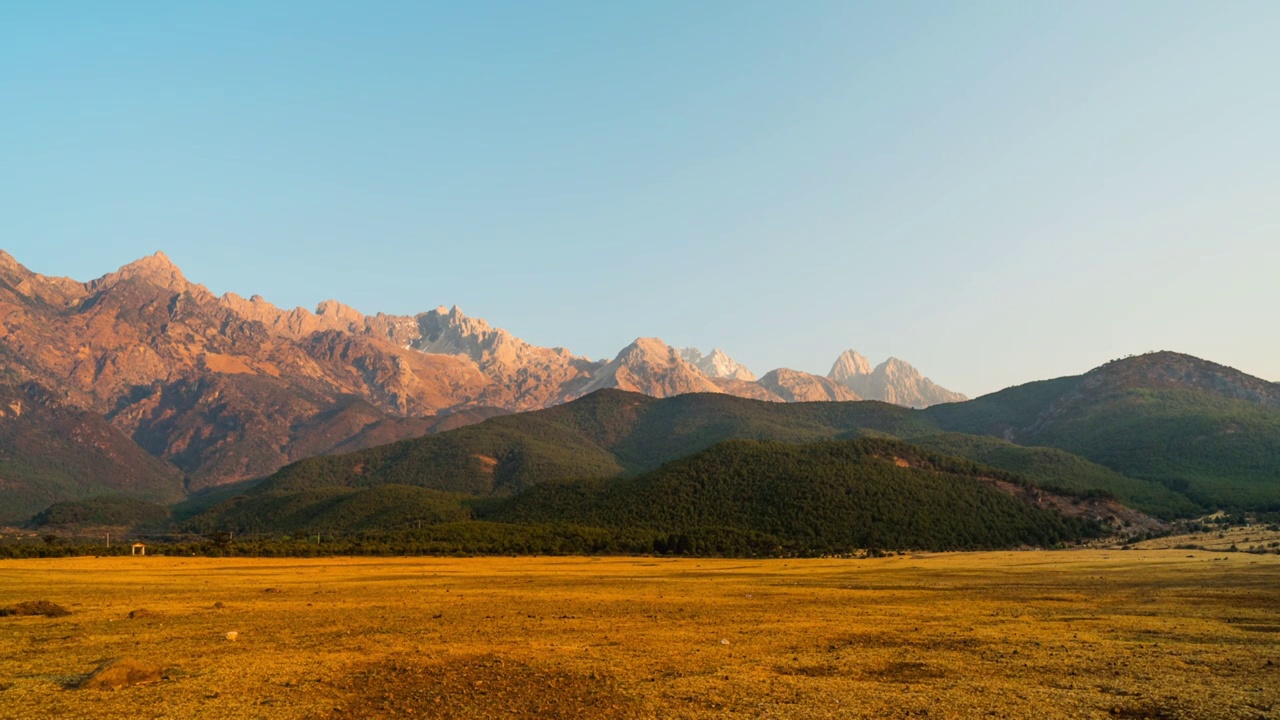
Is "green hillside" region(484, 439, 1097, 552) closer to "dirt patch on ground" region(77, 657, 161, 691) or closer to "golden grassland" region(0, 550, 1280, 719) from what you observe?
"golden grassland" region(0, 550, 1280, 719)

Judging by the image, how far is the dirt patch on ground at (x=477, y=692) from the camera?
2047cm

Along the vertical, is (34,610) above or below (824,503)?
above

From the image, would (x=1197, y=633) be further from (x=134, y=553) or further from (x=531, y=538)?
(x=134, y=553)

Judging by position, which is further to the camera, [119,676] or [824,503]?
[824,503]

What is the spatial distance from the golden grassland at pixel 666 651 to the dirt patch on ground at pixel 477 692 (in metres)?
0.10

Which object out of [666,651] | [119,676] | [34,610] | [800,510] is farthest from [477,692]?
[800,510]

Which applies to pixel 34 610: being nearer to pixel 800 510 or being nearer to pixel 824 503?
pixel 800 510

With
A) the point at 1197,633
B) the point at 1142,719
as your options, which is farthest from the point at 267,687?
the point at 1197,633

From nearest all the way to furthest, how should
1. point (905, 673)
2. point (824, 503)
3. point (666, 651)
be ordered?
point (905, 673)
point (666, 651)
point (824, 503)

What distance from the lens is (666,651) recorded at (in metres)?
28.9

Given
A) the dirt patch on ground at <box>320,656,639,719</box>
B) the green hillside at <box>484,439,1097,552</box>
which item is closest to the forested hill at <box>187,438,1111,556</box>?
the green hillside at <box>484,439,1097,552</box>

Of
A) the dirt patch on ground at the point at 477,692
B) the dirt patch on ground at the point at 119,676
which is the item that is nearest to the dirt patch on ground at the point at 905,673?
the dirt patch on ground at the point at 477,692

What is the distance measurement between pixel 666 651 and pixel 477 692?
8588 mm

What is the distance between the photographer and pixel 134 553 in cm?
11806
